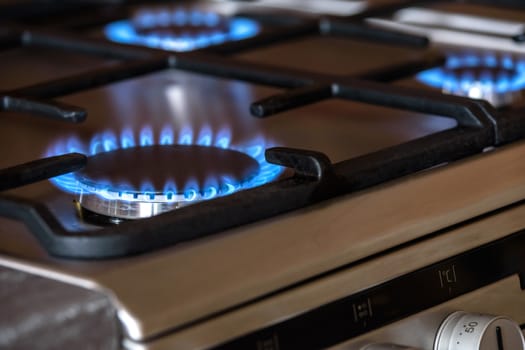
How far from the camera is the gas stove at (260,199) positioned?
581 millimetres

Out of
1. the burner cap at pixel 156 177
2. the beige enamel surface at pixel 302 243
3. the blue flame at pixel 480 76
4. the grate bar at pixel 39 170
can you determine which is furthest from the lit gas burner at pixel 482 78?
the grate bar at pixel 39 170

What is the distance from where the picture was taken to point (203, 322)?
576mm

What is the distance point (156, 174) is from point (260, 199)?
0.08 m

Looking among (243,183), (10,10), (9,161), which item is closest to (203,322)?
(243,183)

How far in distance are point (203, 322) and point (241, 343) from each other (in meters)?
0.03

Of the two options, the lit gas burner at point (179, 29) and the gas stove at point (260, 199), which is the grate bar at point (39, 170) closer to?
the gas stove at point (260, 199)

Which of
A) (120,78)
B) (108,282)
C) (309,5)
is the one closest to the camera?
(108,282)

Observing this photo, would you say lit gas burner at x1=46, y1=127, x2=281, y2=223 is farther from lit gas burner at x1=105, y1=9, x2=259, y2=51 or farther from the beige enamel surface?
lit gas burner at x1=105, y1=9, x2=259, y2=51

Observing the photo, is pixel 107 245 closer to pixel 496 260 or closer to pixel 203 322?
pixel 203 322

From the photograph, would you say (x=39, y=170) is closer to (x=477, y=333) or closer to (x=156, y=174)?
(x=156, y=174)

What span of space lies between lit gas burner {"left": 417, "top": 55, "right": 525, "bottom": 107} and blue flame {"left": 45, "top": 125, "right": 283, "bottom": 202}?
21cm

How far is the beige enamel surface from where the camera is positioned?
0.57 m

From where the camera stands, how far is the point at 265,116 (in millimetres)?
868

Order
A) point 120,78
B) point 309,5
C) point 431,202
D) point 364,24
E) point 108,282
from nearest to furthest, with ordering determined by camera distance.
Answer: point 108,282, point 431,202, point 120,78, point 364,24, point 309,5
